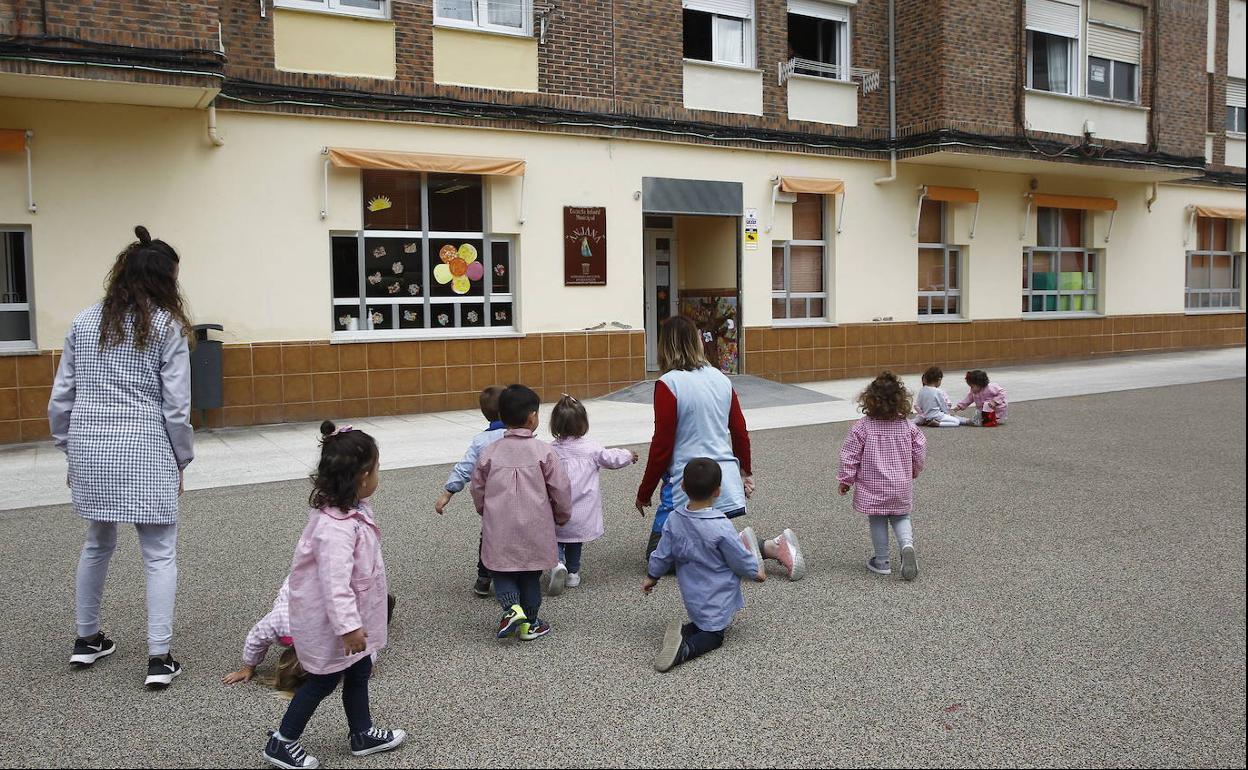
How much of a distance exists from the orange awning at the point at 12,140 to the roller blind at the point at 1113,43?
681 inches

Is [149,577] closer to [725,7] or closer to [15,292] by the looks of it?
[15,292]

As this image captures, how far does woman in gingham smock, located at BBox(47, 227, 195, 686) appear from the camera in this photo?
4.29 meters

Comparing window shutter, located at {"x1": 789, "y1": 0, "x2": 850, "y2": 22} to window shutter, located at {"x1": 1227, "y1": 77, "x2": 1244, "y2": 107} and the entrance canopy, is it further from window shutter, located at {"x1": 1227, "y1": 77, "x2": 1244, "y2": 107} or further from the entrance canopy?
window shutter, located at {"x1": 1227, "y1": 77, "x2": 1244, "y2": 107}

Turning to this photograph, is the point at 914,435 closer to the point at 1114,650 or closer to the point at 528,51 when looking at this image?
the point at 1114,650

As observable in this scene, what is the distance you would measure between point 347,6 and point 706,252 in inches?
274

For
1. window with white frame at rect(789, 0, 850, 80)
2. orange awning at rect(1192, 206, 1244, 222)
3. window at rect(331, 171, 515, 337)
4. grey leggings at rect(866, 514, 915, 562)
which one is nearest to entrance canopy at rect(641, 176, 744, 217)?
window at rect(331, 171, 515, 337)

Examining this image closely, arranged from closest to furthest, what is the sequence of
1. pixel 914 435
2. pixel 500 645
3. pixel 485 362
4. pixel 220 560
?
1. pixel 500 645
2. pixel 914 435
3. pixel 220 560
4. pixel 485 362

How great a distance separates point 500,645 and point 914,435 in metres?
2.61

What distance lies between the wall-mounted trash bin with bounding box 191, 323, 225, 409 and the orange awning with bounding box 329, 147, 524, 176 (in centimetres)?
260

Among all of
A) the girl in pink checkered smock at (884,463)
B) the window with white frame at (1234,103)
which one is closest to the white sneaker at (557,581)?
the girl in pink checkered smock at (884,463)

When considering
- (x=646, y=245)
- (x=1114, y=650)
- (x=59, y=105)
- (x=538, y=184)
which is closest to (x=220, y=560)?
(x=1114, y=650)

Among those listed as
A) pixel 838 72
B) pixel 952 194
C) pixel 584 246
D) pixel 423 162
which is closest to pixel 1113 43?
pixel 952 194

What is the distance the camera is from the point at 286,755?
11.4 feet

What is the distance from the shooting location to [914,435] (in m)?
5.90
